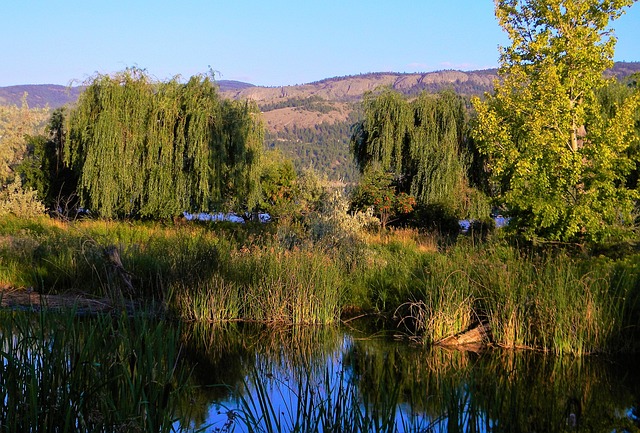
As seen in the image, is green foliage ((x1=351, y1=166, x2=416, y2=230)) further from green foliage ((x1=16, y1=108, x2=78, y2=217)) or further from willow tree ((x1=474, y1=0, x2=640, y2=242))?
green foliage ((x1=16, y1=108, x2=78, y2=217))

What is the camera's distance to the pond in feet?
14.3

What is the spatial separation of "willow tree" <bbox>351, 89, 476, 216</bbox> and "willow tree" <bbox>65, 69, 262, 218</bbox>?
559 cm

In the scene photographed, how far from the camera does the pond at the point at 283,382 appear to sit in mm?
4363

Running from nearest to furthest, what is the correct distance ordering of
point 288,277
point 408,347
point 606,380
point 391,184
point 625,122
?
Result: point 606,380
point 408,347
point 288,277
point 625,122
point 391,184

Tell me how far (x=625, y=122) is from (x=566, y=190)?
66.6 inches

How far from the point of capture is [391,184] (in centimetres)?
2647

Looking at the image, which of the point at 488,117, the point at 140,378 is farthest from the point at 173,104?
the point at 140,378

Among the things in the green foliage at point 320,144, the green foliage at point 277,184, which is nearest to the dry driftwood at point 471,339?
the green foliage at point 277,184

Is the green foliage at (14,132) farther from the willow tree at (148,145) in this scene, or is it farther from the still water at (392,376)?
the still water at (392,376)

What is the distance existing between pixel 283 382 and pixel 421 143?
19.2 metres

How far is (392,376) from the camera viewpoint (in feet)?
24.6

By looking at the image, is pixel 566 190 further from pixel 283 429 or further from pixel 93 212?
pixel 93 212

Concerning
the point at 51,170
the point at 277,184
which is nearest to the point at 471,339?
the point at 277,184

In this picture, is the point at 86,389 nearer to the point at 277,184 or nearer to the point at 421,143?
the point at 421,143
